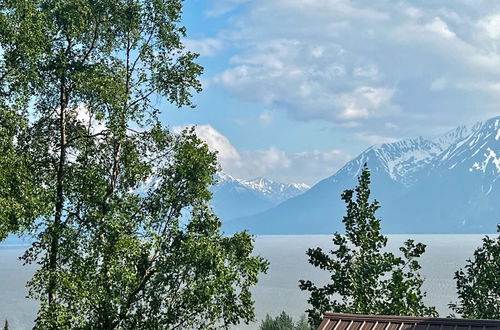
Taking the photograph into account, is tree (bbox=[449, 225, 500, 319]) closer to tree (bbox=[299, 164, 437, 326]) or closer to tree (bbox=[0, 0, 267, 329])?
tree (bbox=[299, 164, 437, 326])

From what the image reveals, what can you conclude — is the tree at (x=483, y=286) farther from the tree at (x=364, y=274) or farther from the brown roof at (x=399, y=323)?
the brown roof at (x=399, y=323)

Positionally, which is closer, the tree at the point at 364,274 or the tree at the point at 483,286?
the tree at the point at 364,274

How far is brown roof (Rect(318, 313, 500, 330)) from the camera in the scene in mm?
17797

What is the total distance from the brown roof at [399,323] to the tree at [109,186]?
21.7ft

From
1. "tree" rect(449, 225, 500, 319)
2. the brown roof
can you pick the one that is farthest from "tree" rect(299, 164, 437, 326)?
the brown roof

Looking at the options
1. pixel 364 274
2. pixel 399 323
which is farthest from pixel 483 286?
pixel 399 323

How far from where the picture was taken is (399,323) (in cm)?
1884

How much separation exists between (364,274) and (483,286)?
7363 mm

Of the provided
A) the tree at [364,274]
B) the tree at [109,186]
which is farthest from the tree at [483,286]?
the tree at [109,186]

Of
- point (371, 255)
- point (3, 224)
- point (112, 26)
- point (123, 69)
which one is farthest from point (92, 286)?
point (371, 255)

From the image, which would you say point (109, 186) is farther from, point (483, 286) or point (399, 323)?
point (483, 286)

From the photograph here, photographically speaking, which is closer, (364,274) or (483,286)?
(364,274)

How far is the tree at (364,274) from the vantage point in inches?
1176

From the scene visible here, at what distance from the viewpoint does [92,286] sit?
23.3 meters
